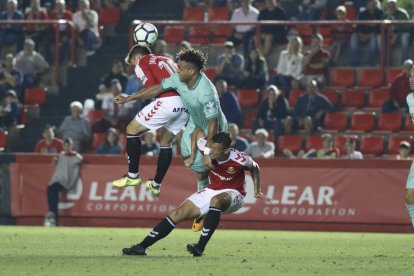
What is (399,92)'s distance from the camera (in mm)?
26812

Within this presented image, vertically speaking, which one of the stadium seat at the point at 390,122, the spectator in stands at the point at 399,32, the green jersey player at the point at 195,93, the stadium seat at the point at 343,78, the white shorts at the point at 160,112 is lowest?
the stadium seat at the point at 390,122

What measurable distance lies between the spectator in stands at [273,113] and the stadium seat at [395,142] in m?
2.17

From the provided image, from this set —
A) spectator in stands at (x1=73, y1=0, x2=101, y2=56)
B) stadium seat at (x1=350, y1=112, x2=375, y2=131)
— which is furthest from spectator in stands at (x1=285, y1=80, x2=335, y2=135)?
spectator in stands at (x1=73, y1=0, x2=101, y2=56)

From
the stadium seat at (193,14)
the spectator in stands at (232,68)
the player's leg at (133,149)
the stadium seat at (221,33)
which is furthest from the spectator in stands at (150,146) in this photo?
the player's leg at (133,149)

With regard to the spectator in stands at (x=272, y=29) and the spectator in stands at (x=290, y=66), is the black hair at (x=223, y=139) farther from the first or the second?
the spectator in stands at (x=272, y=29)

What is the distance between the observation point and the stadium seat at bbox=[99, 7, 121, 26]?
31.7m

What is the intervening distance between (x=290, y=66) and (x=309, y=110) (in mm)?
1247

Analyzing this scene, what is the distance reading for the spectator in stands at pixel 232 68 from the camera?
1111 inches

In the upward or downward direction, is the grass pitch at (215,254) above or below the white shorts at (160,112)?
below

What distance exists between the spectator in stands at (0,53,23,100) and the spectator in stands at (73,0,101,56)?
1.80 meters

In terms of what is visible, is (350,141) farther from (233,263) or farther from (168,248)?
(233,263)

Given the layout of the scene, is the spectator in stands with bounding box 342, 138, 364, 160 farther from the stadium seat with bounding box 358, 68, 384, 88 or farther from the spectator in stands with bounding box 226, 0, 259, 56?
the spectator in stands with bounding box 226, 0, 259, 56

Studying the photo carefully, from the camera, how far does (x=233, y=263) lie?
1462cm

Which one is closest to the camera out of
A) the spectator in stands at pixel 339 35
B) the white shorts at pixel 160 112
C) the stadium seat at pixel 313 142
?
the white shorts at pixel 160 112
